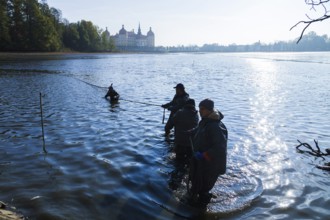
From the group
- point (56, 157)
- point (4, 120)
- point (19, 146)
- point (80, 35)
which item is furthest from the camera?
point (80, 35)

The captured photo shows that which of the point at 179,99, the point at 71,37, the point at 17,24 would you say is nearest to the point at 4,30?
the point at 17,24

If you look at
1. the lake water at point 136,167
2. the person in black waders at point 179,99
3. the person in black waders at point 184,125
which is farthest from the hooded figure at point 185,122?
the person in black waders at point 179,99

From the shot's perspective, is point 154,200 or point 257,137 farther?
point 257,137

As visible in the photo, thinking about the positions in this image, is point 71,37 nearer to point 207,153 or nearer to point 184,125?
point 184,125

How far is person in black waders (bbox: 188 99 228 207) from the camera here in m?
6.32

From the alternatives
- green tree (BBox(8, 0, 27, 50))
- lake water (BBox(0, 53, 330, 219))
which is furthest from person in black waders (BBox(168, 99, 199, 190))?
green tree (BBox(8, 0, 27, 50))

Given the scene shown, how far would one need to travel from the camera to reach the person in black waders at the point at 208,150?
6.32 metres

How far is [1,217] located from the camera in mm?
5465

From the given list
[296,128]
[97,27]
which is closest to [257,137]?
[296,128]

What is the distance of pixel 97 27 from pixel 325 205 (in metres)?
153

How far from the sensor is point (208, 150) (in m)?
6.33

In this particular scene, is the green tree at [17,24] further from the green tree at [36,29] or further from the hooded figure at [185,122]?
the hooded figure at [185,122]

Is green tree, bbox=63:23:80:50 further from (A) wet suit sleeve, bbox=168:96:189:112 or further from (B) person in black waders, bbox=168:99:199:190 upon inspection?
(B) person in black waders, bbox=168:99:199:190

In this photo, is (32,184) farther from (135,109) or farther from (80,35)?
(80,35)
